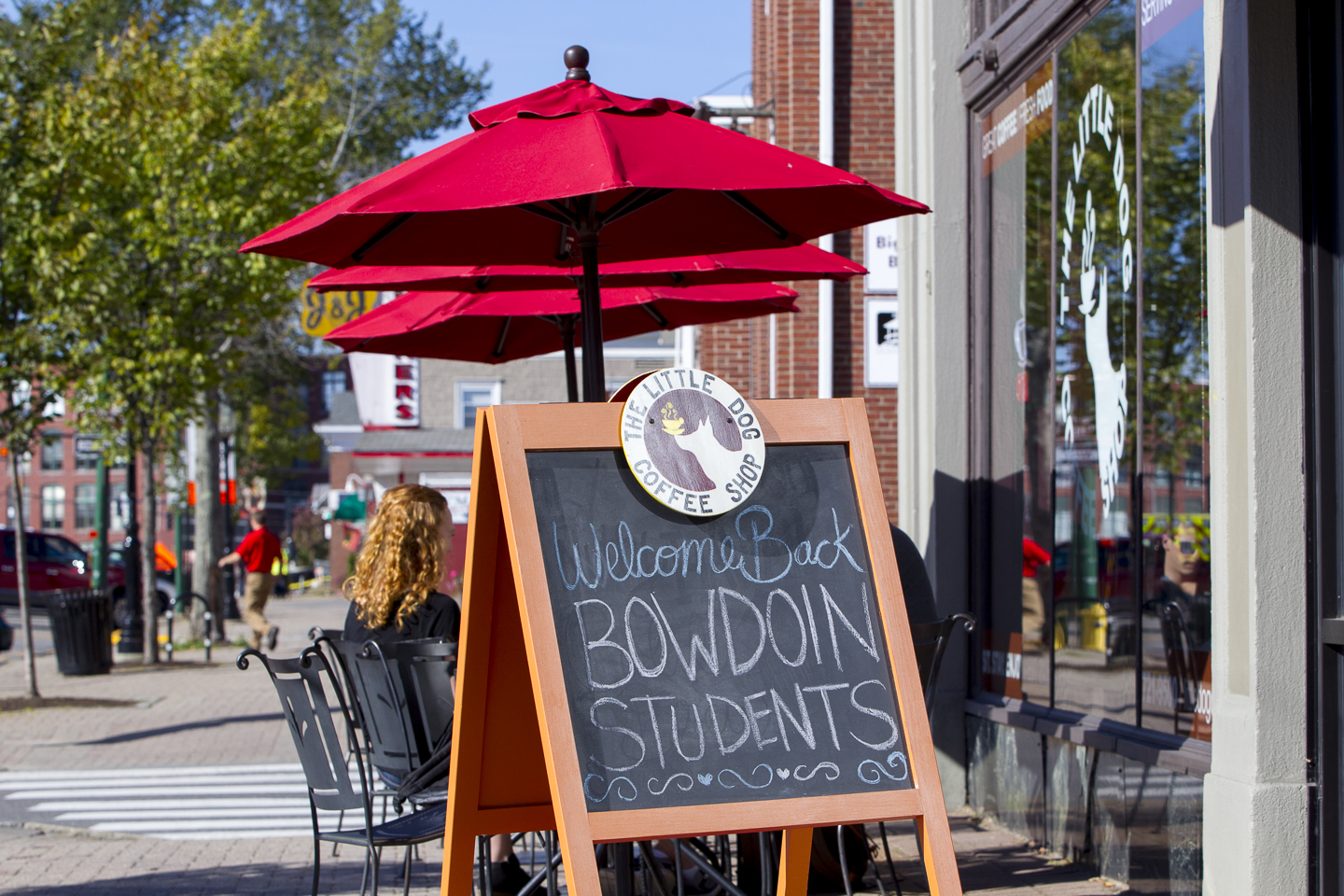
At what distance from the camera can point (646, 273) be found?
17.8ft

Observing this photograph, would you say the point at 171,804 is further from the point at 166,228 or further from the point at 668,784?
the point at 166,228

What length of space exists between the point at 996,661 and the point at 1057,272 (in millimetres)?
2012

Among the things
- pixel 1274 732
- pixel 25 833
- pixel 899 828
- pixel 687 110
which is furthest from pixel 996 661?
pixel 25 833

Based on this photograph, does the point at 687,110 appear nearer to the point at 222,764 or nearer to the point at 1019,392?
the point at 1019,392

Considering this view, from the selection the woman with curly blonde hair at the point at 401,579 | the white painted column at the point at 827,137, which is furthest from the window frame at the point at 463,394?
the woman with curly blonde hair at the point at 401,579

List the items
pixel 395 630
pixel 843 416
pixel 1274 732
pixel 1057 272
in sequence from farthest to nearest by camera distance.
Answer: pixel 1057 272, pixel 395 630, pixel 1274 732, pixel 843 416

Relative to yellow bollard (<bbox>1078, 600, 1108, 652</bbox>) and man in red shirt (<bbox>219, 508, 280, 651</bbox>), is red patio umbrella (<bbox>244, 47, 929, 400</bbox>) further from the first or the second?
man in red shirt (<bbox>219, 508, 280, 651</bbox>)

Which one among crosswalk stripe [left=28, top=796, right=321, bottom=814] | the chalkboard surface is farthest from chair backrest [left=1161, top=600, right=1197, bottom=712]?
crosswalk stripe [left=28, top=796, right=321, bottom=814]

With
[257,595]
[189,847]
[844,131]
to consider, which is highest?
[844,131]

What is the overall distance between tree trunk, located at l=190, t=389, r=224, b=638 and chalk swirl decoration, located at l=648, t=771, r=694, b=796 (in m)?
19.9

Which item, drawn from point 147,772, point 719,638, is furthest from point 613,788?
point 147,772

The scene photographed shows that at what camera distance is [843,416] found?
11.4ft

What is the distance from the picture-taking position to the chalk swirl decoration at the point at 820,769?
307 cm

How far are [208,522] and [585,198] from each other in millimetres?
20687
